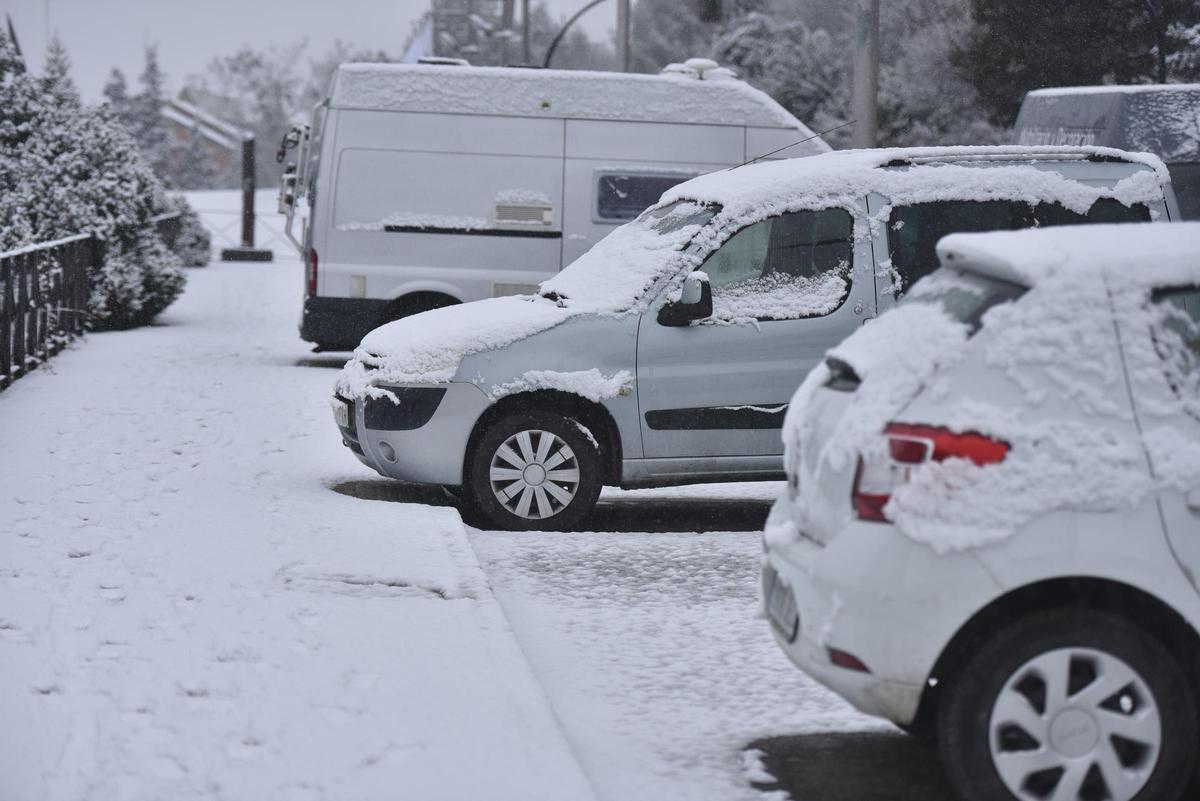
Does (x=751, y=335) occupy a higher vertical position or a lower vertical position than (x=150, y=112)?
lower

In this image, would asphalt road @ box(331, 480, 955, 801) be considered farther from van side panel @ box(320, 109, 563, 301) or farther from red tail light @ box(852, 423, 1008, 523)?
van side panel @ box(320, 109, 563, 301)

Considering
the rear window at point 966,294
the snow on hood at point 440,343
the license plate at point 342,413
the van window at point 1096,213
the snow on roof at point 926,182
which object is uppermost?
the snow on roof at point 926,182

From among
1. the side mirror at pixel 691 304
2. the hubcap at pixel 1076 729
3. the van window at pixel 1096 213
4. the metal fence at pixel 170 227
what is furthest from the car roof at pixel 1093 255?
the metal fence at pixel 170 227

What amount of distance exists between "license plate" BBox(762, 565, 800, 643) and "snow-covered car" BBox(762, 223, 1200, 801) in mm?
140

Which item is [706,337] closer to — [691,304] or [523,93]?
[691,304]

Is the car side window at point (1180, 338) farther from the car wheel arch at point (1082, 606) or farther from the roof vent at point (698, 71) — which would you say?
the roof vent at point (698, 71)

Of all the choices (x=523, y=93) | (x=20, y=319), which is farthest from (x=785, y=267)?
(x=20, y=319)

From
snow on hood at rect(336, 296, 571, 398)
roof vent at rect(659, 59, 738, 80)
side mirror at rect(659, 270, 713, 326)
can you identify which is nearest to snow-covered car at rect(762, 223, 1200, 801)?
side mirror at rect(659, 270, 713, 326)

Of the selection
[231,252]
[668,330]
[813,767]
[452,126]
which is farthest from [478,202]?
[231,252]

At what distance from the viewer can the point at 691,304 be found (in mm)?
8938

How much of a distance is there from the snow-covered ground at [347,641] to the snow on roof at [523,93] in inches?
197

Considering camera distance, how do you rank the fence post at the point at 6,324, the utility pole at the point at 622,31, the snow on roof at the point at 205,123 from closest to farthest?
the fence post at the point at 6,324 < the utility pole at the point at 622,31 < the snow on roof at the point at 205,123

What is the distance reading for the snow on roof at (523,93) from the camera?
15336 millimetres

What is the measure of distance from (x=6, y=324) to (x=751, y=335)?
7853 mm
